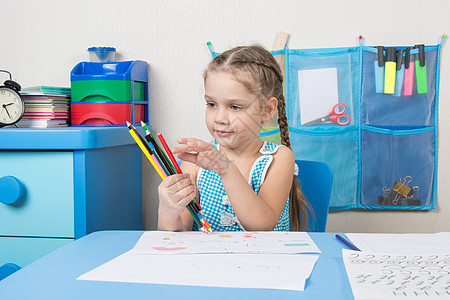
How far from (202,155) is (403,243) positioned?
1.21 feet

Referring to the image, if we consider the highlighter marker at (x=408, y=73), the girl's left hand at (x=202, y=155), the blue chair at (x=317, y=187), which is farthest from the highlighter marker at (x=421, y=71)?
the girl's left hand at (x=202, y=155)

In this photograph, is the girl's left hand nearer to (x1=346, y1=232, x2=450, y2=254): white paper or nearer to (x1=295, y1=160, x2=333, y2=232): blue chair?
(x1=346, y1=232, x2=450, y2=254): white paper

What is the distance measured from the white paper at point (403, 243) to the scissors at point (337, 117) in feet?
2.82

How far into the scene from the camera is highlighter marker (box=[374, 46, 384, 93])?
5.05 ft

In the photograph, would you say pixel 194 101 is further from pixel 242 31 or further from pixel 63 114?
pixel 63 114

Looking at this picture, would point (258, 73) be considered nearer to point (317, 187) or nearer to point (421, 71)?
point (317, 187)

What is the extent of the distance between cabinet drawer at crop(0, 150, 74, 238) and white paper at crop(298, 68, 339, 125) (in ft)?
2.75

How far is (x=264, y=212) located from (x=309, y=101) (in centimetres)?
75

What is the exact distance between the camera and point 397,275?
0.54 meters

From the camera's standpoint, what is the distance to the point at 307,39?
63.0 inches

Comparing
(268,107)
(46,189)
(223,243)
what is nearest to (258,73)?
(268,107)

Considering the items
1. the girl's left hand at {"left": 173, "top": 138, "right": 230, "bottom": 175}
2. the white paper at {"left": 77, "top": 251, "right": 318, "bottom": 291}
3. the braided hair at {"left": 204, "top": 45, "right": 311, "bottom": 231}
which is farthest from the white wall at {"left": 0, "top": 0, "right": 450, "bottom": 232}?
the white paper at {"left": 77, "top": 251, "right": 318, "bottom": 291}

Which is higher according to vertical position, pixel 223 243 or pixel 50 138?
pixel 50 138

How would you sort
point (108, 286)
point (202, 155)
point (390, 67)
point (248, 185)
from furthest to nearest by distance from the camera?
point (390, 67) < point (248, 185) < point (202, 155) < point (108, 286)
